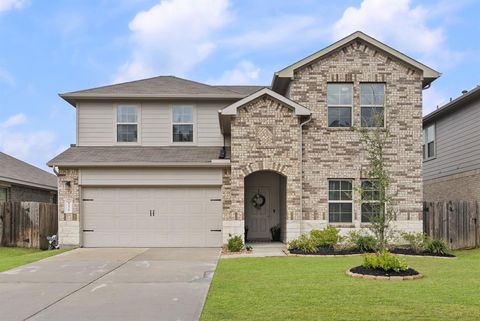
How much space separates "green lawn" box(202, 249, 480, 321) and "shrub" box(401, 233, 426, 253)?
2797mm

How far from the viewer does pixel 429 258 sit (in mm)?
14211

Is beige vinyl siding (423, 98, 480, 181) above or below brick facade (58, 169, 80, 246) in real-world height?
above

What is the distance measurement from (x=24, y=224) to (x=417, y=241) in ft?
45.2

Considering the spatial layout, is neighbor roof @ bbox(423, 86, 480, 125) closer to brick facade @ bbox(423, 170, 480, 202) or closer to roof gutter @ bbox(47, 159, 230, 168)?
brick facade @ bbox(423, 170, 480, 202)

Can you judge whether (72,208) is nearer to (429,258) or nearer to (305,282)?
(305,282)

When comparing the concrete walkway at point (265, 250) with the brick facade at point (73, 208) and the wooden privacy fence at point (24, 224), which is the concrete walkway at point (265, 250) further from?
the wooden privacy fence at point (24, 224)

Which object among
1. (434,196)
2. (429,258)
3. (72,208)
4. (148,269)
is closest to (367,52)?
(429,258)

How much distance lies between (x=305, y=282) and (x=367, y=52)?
33.7 ft

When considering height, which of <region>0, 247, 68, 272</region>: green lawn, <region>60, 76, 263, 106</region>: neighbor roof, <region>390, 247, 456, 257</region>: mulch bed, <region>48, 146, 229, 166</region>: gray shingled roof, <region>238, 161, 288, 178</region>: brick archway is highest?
<region>60, 76, 263, 106</region>: neighbor roof

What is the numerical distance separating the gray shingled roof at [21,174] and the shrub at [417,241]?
15976mm

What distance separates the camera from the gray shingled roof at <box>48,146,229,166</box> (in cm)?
1766

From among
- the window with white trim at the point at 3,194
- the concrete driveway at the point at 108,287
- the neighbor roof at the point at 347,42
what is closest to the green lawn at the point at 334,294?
the concrete driveway at the point at 108,287

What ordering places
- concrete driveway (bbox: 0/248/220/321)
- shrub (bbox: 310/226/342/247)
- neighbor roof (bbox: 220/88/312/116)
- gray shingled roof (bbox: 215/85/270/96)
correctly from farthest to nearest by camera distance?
gray shingled roof (bbox: 215/85/270/96) → neighbor roof (bbox: 220/88/312/116) → shrub (bbox: 310/226/342/247) → concrete driveway (bbox: 0/248/220/321)

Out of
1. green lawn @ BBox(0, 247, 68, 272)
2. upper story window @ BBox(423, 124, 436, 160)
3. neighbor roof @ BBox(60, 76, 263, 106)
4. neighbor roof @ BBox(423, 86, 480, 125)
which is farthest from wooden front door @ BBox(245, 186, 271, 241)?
upper story window @ BBox(423, 124, 436, 160)
